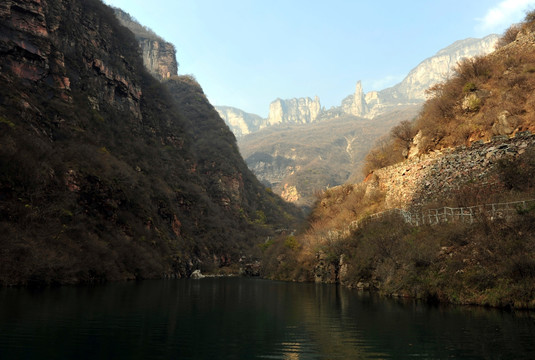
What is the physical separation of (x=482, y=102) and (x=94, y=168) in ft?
178

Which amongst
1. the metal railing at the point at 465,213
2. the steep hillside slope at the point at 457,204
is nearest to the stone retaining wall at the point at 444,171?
the steep hillside slope at the point at 457,204

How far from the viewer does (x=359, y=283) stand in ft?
136

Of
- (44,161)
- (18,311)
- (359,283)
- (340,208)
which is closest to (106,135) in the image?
(44,161)

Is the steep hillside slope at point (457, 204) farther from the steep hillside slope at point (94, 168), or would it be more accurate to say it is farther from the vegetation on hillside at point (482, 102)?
the steep hillside slope at point (94, 168)

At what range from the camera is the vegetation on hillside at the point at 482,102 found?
116 feet

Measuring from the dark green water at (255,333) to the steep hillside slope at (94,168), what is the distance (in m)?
22.0

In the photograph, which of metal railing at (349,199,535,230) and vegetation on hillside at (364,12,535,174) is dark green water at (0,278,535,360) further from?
vegetation on hillside at (364,12,535,174)

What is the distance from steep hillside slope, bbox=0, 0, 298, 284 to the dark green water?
2200cm

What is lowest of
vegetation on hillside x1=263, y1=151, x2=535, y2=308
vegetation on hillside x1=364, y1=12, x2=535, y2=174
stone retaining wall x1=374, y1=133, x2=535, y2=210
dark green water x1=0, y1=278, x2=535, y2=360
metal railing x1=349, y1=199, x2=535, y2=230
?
dark green water x1=0, y1=278, x2=535, y2=360

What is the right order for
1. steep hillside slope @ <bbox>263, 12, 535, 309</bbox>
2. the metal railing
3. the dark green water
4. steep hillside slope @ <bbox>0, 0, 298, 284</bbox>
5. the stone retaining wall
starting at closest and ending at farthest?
1. the dark green water
2. steep hillside slope @ <bbox>263, 12, 535, 309</bbox>
3. the metal railing
4. the stone retaining wall
5. steep hillside slope @ <bbox>0, 0, 298, 284</bbox>

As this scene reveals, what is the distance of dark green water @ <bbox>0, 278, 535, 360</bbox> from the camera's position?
1222 centimetres

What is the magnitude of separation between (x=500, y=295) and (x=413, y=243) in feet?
34.1

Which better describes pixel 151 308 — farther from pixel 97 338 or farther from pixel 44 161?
pixel 44 161

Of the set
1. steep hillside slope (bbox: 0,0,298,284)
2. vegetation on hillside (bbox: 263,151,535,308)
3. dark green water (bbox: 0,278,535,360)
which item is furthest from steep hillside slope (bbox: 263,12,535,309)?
steep hillside slope (bbox: 0,0,298,284)
